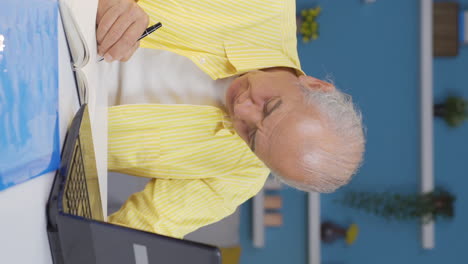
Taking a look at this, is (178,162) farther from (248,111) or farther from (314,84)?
(314,84)

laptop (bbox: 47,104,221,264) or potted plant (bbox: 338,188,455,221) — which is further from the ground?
laptop (bbox: 47,104,221,264)

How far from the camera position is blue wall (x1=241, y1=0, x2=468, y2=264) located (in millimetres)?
2478

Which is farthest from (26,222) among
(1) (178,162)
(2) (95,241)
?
(1) (178,162)

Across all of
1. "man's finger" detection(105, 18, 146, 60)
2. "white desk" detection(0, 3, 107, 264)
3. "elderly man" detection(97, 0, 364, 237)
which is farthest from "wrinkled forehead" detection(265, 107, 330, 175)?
"white desk" detection(0, 3, 107, 264)

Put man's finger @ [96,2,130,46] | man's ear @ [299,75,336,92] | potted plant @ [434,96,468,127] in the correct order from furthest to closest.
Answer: potted plant @ [434,96,468,127] → man's ear @ [299,75,336,92] → man's finger @ [96,2,130,46]

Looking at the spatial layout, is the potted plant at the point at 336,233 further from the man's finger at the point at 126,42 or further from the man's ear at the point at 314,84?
the man's finger at the point at 126,42

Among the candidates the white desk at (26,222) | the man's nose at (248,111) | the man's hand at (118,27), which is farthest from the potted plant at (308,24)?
the white desk at (26,222)

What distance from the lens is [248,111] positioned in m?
1.16

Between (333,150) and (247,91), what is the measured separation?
0.87 feet

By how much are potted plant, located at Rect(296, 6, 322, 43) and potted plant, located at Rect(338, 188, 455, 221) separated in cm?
89

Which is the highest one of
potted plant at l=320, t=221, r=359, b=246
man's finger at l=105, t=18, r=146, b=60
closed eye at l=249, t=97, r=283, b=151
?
man's finger at l=105, t=18, r=146, b=60

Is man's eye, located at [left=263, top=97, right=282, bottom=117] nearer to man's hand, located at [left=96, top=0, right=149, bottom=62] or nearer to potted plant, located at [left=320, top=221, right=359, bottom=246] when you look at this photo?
man's hand, located at [left=96, top=0, right=149, bottom=62]

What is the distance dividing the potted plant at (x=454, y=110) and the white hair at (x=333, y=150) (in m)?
1.50

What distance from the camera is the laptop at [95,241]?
480 mm
